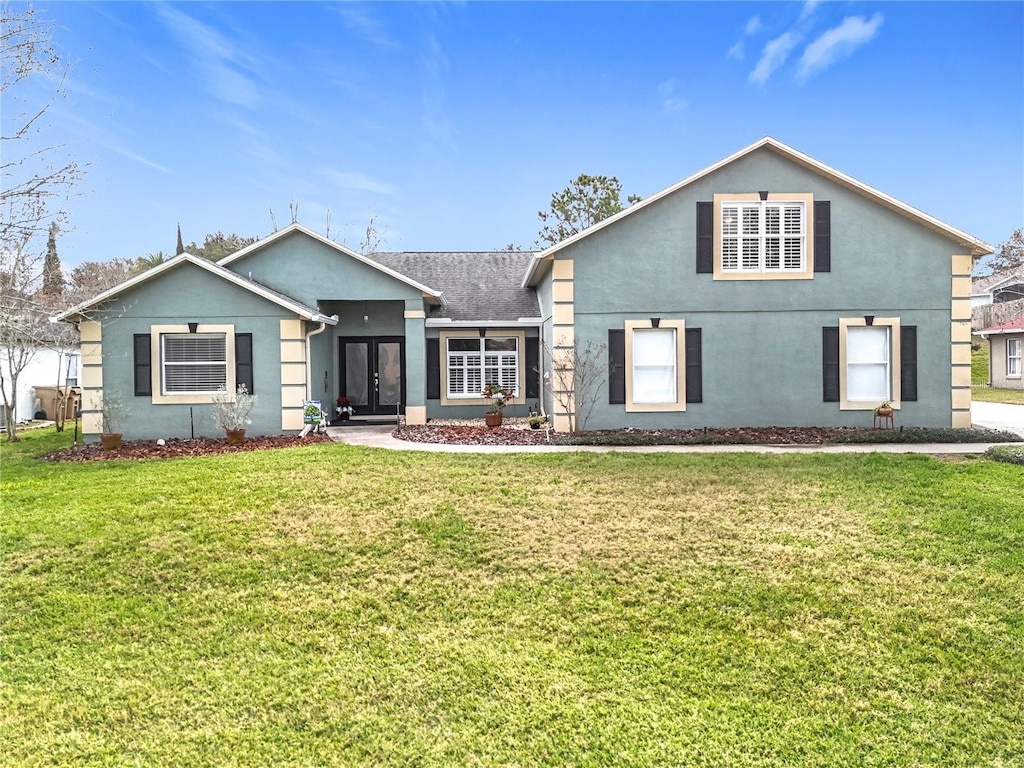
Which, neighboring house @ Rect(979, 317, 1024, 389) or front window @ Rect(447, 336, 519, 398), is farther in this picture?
neighboring house @ Rect(979, 317, 1024, 389)

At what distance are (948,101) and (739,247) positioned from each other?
9.27 m

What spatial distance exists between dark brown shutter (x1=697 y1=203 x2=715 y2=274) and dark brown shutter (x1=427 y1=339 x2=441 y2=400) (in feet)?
23.9

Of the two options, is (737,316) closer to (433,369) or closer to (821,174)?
(821,174)

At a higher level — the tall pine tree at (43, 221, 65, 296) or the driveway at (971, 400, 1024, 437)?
the tall pine tree at (43, 221, 65, 296)

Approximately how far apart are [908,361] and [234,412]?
1453 cm

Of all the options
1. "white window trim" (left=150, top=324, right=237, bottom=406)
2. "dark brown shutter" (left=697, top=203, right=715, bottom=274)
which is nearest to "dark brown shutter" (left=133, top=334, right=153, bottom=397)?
"white window trim" (left=150, top=324, right=237, bottom=406)

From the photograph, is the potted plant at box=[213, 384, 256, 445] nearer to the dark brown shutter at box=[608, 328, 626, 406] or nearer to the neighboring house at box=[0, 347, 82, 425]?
the dark brown shutter at box=[608, 328, 626, 406]

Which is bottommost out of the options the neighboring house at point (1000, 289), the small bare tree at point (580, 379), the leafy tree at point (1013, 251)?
the small bare tree at point (580, 379)

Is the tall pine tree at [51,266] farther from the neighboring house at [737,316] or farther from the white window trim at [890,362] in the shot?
the white window trim at [890,362]

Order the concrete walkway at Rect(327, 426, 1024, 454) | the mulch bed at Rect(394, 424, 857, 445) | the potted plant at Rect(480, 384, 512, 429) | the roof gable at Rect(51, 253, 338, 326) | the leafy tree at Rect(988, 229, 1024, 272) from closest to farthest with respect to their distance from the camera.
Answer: the concrete walkway at Rect(327, 426, 1024, 454) → the mulch bed at Rect(394, 424, 857, 445) → the roof gable at Rect(51, 253, 338, 326) → the potted plant at Rect(480, 384, 512, 429) → the leafy tree at Rect(988, 229, 1024, 272)

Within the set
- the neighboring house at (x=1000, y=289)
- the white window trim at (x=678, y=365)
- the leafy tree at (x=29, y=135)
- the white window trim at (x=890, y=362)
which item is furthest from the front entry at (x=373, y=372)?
the neighboring house at (x=1000, y=289)

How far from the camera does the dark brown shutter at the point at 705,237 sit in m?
13.8

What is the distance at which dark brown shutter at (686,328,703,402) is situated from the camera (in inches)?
544

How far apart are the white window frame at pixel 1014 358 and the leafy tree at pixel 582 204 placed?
20227mm
